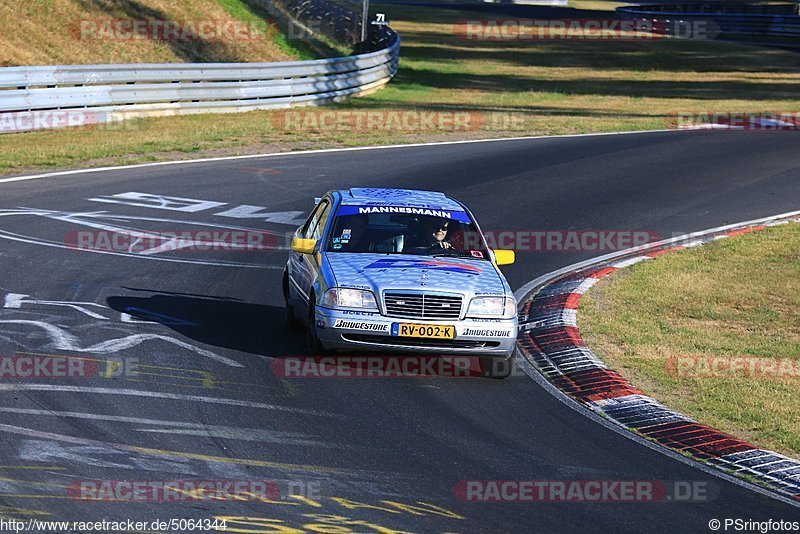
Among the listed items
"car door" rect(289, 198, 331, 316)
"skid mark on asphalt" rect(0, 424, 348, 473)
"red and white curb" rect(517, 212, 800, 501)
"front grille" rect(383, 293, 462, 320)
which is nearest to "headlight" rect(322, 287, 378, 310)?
"front grille" rect(383, 293, 462, 320)

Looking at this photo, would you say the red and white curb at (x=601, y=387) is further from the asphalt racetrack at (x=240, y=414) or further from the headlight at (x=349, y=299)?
the headlight at (x=349, y=299)

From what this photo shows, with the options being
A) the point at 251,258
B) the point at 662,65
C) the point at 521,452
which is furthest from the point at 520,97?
the point at 521,452

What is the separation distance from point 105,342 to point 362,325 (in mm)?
2334

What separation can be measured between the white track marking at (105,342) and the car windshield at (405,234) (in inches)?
64.8

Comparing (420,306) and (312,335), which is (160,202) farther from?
(420,306)

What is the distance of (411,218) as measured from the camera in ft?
38.5

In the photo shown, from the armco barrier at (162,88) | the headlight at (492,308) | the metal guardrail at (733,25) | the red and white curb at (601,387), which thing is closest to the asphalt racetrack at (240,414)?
the red and white curb at (601,387)

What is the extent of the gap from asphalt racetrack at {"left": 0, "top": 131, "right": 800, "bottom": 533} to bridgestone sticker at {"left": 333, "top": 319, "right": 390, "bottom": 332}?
1.54ft

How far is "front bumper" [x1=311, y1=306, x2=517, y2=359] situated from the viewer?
Answer: 1030 cm

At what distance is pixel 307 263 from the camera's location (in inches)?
455

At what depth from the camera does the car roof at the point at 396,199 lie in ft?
39.4

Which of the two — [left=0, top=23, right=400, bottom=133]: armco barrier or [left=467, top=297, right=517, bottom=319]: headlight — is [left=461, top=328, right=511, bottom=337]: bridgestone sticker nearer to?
[left=467, top=297, right=517, bottom=319]: headlight

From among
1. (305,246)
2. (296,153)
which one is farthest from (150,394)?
(296,153)

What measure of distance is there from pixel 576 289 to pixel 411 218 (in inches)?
124
